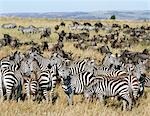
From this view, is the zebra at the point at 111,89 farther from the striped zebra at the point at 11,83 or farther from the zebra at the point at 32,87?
the striped zebra at the point at 11,83

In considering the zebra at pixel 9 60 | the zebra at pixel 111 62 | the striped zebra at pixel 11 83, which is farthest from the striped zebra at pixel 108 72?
the striped zebra at pixel 11 83

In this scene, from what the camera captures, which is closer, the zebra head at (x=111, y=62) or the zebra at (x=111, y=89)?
the zebra at (x=111, y=89)

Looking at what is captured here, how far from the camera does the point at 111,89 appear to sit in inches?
437

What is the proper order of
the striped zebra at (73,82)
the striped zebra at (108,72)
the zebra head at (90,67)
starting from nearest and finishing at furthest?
the striped zebra at (73,82) → the striped zebra at (108,72) → the zebra head at (90,67)

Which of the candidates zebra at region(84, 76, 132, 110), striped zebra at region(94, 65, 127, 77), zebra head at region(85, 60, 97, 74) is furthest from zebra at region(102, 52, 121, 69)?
zebra at region(84, 76, 132, 110)

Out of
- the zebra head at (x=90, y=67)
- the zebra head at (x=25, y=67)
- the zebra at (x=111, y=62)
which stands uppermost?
the zebra head at (x=25, y=67)

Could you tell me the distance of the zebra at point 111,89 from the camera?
1107 centimetres

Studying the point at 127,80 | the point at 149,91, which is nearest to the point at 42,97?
the point at 127,80

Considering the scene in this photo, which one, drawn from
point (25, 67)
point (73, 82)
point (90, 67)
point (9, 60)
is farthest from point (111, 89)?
point (9, 60)

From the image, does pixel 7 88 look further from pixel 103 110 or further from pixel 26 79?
pixel 103 110

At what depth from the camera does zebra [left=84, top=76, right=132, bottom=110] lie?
1107 cm

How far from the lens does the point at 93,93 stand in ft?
37.2

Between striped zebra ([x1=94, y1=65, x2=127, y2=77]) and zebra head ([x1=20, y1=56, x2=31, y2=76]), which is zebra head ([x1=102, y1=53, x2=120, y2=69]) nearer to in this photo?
striped zebra ([x1=94, y1=65, x2=127, y2=77])

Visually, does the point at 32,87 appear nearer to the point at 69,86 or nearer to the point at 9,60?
the point at 69,86
